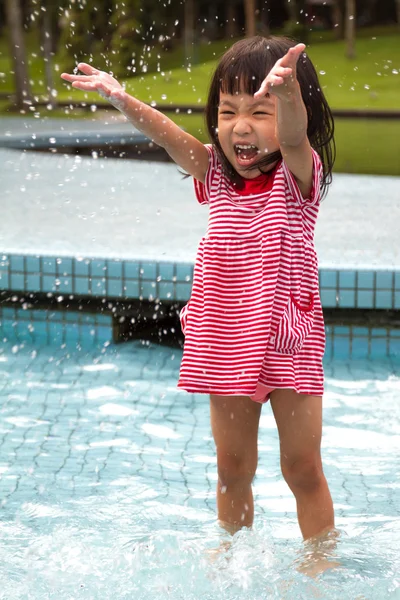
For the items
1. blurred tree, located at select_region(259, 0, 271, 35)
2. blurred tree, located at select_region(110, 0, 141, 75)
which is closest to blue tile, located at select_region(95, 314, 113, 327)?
blurred tree, located at select_region(110, 0, 141, 75)

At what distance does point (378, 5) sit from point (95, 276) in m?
41.8

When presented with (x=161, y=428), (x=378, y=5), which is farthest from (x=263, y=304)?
(x=378, y=5)

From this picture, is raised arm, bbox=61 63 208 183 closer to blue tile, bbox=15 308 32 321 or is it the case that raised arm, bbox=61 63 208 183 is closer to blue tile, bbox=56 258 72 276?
blue tile, bbox=56 258 72 276

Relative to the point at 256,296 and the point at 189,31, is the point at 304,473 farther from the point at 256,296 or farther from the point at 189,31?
the point at 189,31

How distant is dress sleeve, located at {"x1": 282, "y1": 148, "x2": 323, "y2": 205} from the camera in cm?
223

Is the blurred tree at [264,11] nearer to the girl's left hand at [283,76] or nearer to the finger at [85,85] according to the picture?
the finger at [85,85]

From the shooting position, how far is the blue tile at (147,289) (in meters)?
4.61

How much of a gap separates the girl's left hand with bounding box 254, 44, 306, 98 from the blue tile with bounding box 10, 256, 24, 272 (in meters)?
2.97

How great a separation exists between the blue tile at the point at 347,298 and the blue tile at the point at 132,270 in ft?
3.07

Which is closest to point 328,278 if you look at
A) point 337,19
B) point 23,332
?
point 23,332

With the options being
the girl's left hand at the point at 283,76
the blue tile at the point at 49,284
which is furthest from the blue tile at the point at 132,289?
the girl's left hand at the point at 283,76

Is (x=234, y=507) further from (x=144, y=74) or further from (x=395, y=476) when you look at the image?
(x=144, y=74)

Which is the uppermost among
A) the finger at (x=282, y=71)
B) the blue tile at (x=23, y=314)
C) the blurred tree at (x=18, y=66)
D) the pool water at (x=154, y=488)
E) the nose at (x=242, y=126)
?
the blurred tree at (x=18, y=66)

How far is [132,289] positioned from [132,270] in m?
0.09
